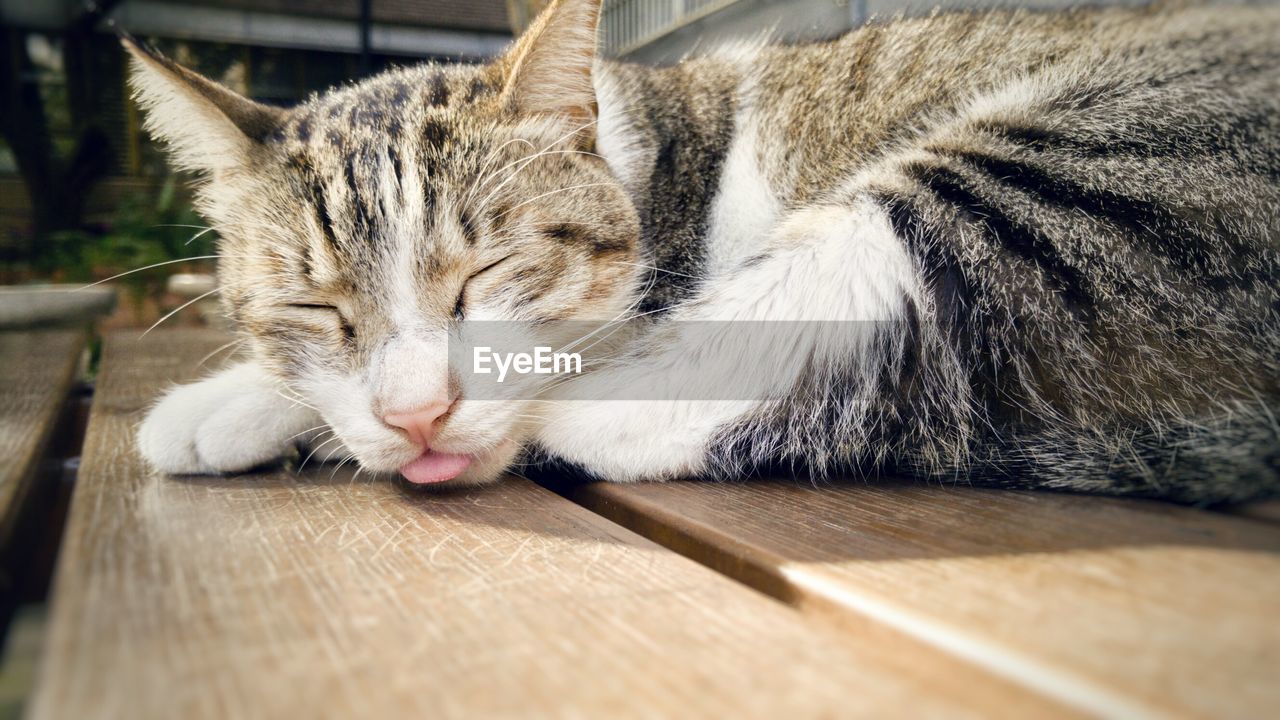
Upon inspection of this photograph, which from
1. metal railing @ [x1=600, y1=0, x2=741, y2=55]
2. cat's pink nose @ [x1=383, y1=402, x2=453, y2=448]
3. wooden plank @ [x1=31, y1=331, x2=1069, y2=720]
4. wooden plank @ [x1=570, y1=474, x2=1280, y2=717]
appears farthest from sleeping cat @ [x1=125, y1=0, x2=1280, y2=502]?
metal railing @ [x1=600, y1=0, x2=741, y2=55]

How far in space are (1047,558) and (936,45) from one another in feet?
3.49

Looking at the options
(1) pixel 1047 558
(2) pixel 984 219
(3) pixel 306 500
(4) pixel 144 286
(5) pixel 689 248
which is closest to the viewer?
(1) pixel 1047 558

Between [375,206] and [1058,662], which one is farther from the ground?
[375,206]

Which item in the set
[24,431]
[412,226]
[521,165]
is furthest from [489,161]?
[24,431]

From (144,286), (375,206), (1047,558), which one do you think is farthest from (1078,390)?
(144,286)

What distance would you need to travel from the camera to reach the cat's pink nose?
3.14 ft

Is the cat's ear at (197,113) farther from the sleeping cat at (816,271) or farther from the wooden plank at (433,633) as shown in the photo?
the wooden plank at (433,633)

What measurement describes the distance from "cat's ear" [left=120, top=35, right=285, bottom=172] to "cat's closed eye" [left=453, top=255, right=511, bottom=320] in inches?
17.1

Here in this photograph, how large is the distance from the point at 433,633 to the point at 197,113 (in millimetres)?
1033

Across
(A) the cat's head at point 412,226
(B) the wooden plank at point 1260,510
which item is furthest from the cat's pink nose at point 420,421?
(B) the wooden plank at point 1260,510

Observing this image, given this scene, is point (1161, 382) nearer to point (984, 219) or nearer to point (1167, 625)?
point (984, 219)

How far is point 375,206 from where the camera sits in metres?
1.13

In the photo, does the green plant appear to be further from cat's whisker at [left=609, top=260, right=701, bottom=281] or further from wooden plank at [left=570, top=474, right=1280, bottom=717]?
wooden plank at [left=570, top=474, right=1280, bottom=717]

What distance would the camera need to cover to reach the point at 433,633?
1.74ft
